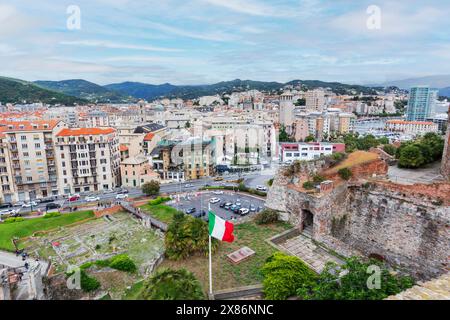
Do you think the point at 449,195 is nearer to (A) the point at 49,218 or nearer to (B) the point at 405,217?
(B) the point at 405,217

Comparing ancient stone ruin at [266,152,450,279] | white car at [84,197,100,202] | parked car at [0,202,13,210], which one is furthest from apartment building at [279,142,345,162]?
parked car at [0,202,13,210]

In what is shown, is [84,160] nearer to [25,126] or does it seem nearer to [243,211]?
[25,126]

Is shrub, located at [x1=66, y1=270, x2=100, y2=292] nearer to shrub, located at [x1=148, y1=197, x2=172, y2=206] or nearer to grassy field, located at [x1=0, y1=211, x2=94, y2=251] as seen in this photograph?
grassy field, located at [x1=0, y1=211, x2=94, y2=251]

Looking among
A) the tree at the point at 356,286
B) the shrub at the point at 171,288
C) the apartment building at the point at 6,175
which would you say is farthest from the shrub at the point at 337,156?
the apartment building at the point at 6,175
